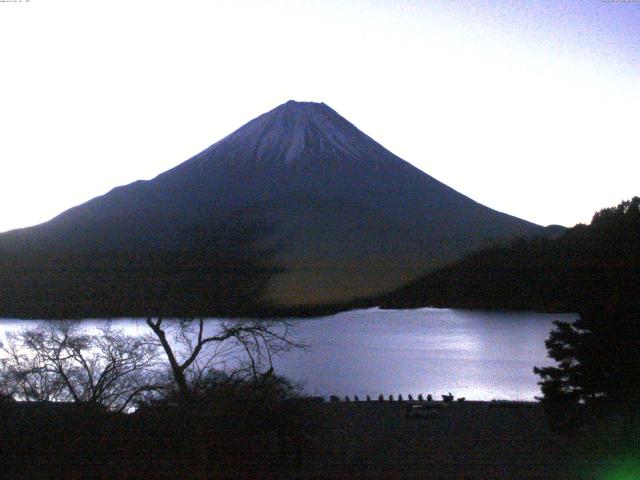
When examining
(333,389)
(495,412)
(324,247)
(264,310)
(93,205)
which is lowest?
(495,412)

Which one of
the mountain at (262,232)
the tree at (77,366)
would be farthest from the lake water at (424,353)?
the tree at (77,366)

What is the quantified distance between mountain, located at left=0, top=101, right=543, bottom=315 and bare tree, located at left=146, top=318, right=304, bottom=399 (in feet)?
0.46

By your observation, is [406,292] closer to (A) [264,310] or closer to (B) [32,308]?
(A) [264,310]

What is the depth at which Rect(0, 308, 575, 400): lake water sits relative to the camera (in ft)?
16.2

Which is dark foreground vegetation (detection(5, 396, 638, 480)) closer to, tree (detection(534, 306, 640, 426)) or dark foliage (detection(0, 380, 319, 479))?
dark foliage (detection(0, 380, 319, 479))

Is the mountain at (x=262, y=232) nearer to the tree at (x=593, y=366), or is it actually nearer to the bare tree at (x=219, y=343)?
the bare tree at (x=219, y=343)

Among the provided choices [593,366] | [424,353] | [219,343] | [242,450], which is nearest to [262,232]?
[219,343]

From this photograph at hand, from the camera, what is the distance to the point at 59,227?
5.98m

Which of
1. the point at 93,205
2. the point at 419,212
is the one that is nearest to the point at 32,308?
the point at 93,205

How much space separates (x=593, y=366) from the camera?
15.1ft

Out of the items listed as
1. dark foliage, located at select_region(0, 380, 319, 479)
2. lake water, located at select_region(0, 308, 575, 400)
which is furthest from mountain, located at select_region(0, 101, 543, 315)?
dark foliage, located at select_region(0, 380, 319, 479)

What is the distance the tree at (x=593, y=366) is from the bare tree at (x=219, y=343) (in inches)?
86.5

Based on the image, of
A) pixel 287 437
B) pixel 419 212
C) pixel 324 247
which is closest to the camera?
pixel 287 437

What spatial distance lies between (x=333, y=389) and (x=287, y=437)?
1.59 m
